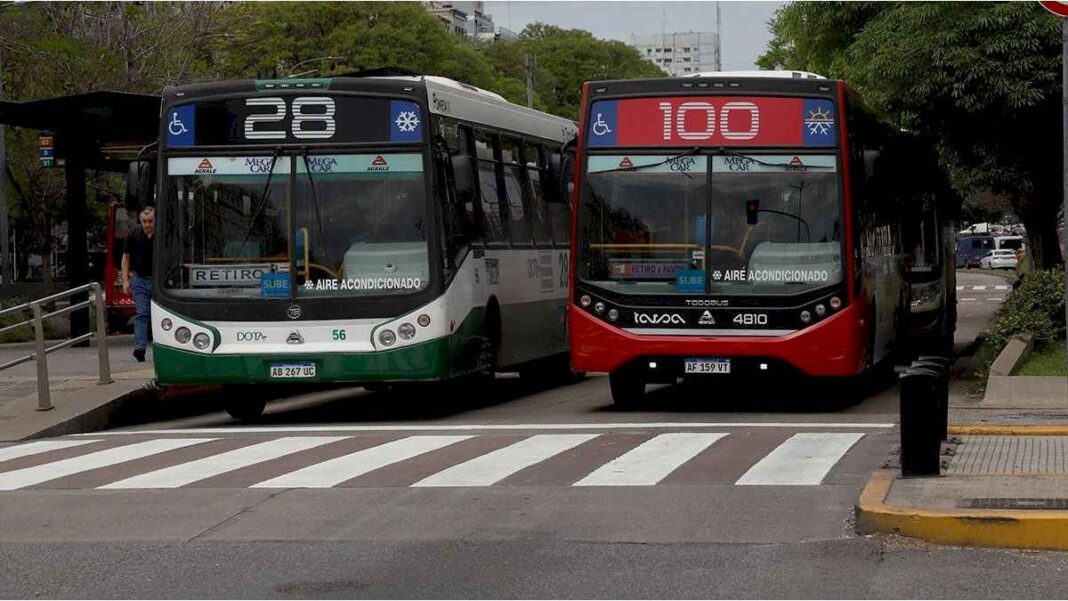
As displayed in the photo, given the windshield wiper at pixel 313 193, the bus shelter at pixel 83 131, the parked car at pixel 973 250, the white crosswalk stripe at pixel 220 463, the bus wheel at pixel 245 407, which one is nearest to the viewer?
the white crosswalk stripe at pixel 220 463

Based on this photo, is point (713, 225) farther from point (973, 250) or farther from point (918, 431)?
point (973, 250)

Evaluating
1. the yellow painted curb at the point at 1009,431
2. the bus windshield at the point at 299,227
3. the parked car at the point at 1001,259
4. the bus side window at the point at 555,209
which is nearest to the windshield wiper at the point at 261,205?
the bus windshield at the point at 299,227

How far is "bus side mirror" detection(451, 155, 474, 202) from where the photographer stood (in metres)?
17.2

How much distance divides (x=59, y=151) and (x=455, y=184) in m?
12.3

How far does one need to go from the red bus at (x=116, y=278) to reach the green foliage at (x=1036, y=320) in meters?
18.1

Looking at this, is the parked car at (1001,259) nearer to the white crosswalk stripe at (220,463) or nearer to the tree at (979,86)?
the tree at (979,86)

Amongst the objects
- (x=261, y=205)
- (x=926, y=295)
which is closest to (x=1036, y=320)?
(x=926, y=295)

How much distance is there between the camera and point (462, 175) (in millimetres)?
17297

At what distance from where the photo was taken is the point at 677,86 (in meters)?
17.5

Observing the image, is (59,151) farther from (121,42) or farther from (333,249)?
(121,42)

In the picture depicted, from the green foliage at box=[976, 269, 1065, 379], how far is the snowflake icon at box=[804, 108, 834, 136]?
16.8 ft

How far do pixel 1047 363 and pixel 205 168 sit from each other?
9231 mm

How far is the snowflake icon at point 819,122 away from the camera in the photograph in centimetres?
1712

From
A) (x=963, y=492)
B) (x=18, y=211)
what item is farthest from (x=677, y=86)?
(x=18, y=211)
